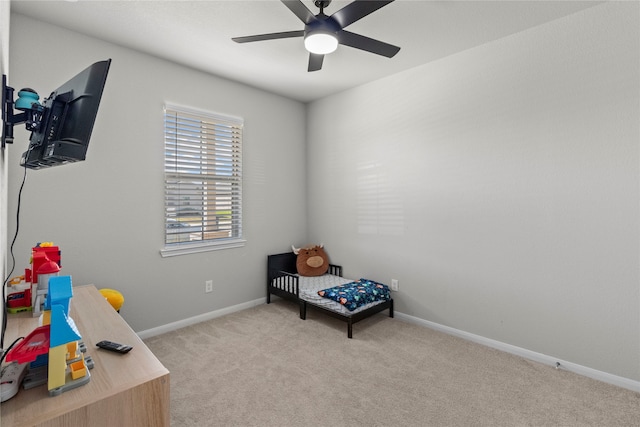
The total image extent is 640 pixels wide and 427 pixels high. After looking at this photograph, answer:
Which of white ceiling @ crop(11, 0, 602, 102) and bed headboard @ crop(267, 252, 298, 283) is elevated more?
white ceiling @ crop(11, 0, 602, 102)

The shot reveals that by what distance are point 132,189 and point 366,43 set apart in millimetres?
2281

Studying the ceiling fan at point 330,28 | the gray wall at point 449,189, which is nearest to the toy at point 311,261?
the gray wall at point 449,189

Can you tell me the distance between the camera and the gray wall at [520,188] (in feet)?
6.92

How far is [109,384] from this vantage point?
0.98m

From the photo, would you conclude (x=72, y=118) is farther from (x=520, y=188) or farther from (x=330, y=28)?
(x=520, y=188)

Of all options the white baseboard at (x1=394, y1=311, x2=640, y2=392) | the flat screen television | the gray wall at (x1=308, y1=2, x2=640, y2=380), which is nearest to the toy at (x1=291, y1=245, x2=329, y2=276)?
the gray wall at (x1=308, y1=2, x2=640, y2=380)

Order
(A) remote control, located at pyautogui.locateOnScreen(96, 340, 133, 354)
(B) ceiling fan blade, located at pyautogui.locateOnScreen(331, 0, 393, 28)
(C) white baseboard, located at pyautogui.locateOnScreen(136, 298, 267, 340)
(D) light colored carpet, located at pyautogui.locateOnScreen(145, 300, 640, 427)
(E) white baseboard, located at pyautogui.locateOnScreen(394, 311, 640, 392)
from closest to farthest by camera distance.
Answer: (A) remote control, located at pyautogui.locateOnScreen(96, 340, 133, 354), (B) ceiling fan blade, located at pyautogui.locateOnScreen(331, 0, 393, 28), (D) light colored carpet, located at pyautogui.locateOnScreen(145, 300, 640, 427), (E) white baseboard, located at pyautogui.locateOnScreen(394, 311, 640, 392), (C) white baseboard, located at pyautogui.locateOnScreen(136, 298, 267, 340)

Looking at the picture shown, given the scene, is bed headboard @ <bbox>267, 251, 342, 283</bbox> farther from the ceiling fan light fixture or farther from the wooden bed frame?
the ceiling fan light fixture

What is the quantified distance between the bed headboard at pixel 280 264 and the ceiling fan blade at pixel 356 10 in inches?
105

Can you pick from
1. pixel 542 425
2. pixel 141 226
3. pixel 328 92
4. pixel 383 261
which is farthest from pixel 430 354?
pixel 328 92

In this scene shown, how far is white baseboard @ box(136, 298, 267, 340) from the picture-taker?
284cm

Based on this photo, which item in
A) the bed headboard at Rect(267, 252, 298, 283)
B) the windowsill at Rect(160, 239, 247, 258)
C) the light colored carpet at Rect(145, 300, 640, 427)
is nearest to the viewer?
the light colored carpet at Rect(145, 300, 640, 427)

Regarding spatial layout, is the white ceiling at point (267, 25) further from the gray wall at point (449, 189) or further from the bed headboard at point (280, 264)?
the bed headboard at point (280, 264)

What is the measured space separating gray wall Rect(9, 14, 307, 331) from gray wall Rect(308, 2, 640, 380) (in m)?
1.29
